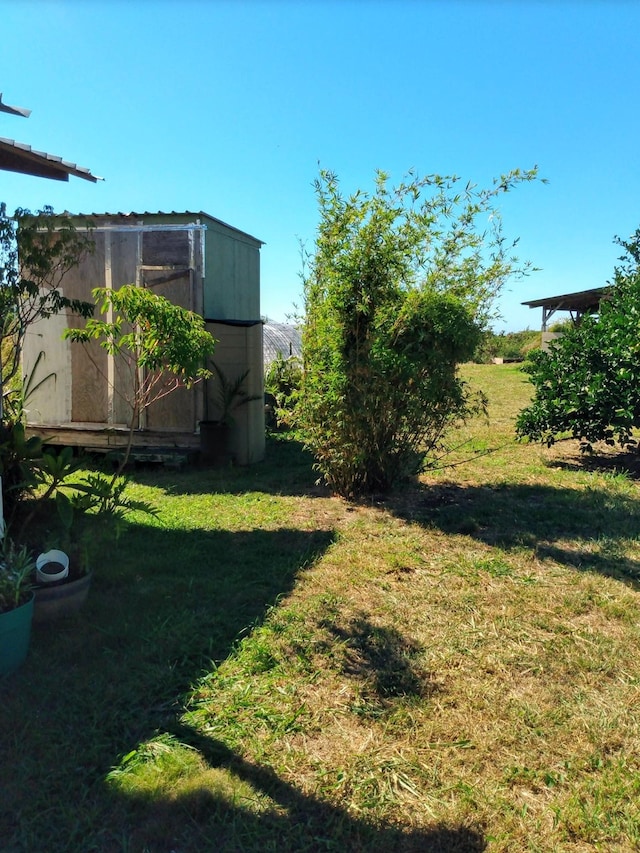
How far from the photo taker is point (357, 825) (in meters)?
2.04

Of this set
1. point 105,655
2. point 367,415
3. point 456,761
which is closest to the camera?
point 456,761

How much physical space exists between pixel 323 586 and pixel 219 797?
6.21 ft

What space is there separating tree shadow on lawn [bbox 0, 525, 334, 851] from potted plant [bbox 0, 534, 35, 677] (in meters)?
0.08

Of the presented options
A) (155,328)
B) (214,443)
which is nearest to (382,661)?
(155,328)

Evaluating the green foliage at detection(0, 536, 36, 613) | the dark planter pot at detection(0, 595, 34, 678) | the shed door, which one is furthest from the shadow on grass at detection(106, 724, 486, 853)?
the shed door

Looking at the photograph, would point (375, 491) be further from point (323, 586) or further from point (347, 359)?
point (323, 586)

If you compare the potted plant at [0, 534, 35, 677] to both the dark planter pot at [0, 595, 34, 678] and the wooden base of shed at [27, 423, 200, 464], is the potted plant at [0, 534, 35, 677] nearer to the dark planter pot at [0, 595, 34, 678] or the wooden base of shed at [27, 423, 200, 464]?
the dark planter pot at [0, 595, 34, 678]

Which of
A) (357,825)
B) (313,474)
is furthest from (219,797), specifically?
(313,474)

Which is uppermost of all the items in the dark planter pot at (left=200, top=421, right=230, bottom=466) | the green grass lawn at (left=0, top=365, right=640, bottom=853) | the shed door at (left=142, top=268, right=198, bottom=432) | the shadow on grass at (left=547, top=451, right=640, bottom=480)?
the shed door at (left=142, top=268, right=198, bottom=432)

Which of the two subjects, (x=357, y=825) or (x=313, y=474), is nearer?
(x=357, y=825)

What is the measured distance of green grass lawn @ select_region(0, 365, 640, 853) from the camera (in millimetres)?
2055

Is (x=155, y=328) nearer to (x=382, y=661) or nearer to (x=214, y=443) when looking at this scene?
(x=382, y=661)

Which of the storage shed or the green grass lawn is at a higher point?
the storage shed

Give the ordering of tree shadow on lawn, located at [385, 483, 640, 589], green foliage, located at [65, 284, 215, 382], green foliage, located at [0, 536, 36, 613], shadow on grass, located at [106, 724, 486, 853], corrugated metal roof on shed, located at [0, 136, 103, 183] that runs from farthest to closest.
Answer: tree shadow on lawn, located at [385, 483, 640, 589] < green foliage, located at [65, 284, 215, 382] < corrugated metal roof on shed, located at [0, 136, 103, 183] < green foliage, located at [0, 536, 36, 613] < shadow on grass, located at [106, 724, 486, 853]
